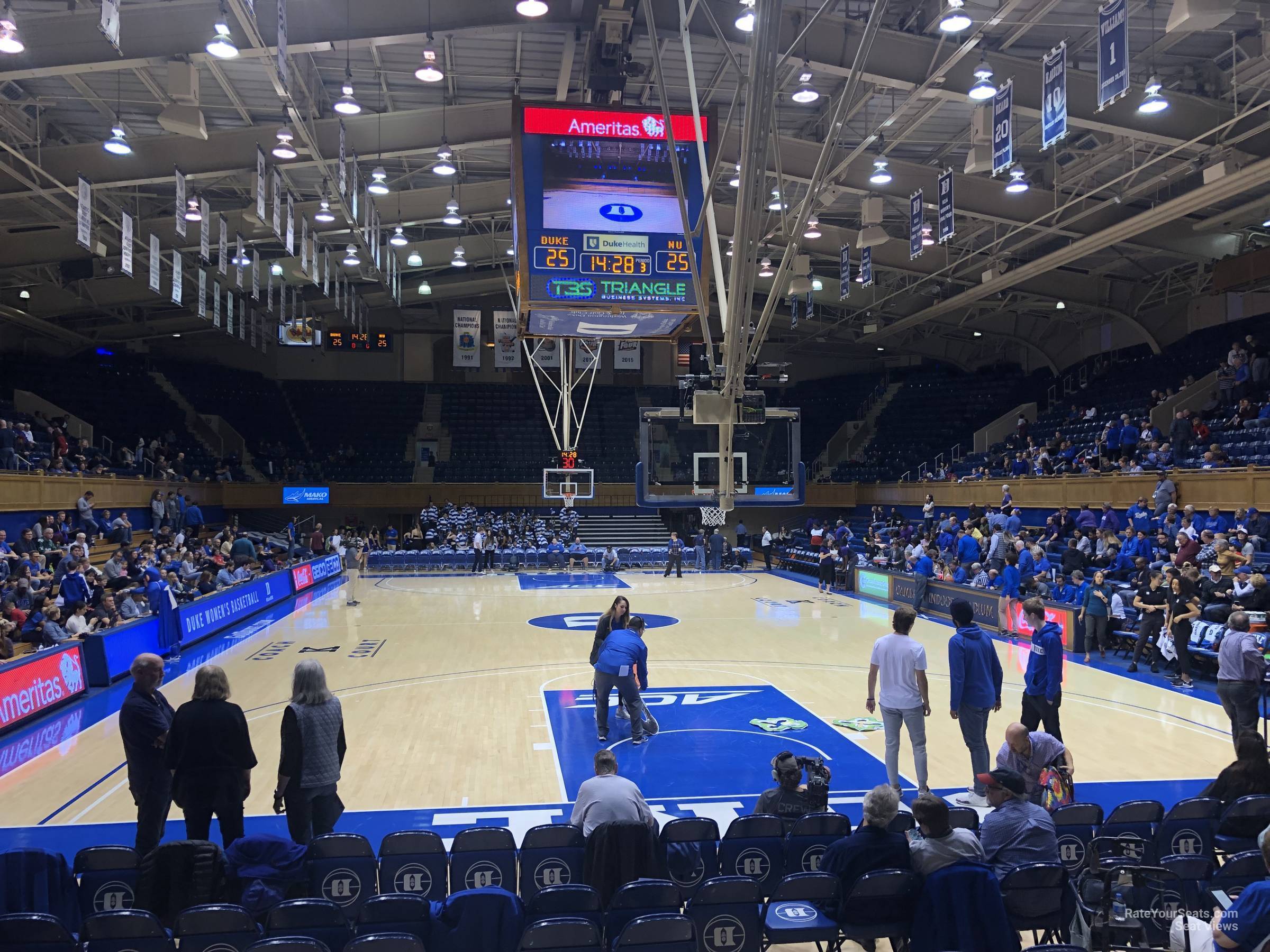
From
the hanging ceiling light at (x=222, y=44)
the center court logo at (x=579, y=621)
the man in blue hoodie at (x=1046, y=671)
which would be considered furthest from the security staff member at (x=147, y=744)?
the center court logo at (x=579, y=621)

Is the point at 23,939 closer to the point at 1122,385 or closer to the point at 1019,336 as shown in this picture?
the point at 1122,385

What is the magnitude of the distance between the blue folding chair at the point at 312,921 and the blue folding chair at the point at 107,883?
Result: 44.1 inches

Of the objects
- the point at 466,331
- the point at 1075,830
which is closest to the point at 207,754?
the point at 1075,830

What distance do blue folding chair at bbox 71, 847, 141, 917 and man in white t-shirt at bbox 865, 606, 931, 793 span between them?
17.0 feet

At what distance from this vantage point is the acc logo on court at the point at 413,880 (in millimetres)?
4961

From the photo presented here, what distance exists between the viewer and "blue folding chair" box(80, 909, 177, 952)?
13.1 ft

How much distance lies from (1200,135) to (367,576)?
83.2 feet

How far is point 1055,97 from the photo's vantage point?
40.8 ft

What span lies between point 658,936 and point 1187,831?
3375mm

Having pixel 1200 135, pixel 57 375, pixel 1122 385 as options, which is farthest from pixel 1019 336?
pixel 57 375

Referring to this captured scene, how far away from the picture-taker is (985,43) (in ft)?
51.9

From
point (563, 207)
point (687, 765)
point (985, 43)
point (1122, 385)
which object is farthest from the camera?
point (1122, 385)

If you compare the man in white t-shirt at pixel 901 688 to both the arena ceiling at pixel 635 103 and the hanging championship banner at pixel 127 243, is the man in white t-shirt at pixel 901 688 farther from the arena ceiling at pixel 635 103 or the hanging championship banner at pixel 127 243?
the hanging championship banner at pixel 127 243

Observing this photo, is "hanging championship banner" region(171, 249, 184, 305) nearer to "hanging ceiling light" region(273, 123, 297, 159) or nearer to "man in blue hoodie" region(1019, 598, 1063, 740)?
"hanging ceiling light" region(273, 123, 297, 159)
